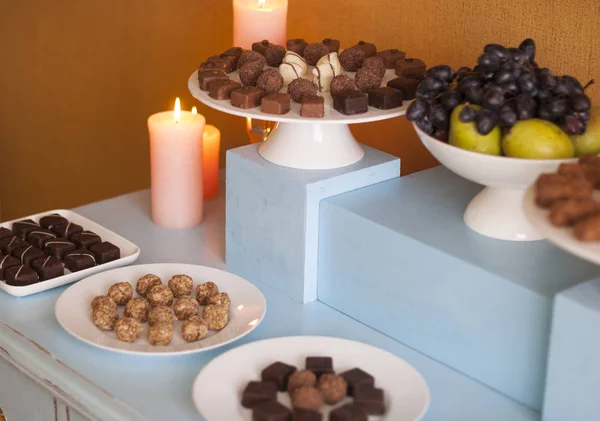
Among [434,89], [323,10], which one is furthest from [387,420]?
[323,10]

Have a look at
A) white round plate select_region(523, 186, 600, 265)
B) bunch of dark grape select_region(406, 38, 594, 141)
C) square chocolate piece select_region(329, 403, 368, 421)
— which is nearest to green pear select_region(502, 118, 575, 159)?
bunch of dark grape select_region(406, 38, 594, 141)

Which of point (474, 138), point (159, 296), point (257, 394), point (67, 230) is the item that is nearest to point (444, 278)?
point (474, 138)

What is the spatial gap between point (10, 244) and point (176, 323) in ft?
1.12

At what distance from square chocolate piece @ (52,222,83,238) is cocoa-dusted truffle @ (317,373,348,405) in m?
0.58

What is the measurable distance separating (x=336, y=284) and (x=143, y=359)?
288 mm

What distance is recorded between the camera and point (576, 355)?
0.92 metres

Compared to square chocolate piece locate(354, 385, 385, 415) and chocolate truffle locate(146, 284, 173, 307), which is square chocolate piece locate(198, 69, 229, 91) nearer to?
chocolate truffle locate(146, 284, 173, 307)

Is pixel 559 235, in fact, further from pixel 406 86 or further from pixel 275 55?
pixel 275 55

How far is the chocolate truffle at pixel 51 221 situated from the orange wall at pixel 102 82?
616mm

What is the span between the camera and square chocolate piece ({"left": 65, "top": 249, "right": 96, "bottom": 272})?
1.31 m

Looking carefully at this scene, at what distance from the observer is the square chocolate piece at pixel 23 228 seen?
140 cm

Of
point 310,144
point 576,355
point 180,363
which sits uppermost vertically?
point 310,144

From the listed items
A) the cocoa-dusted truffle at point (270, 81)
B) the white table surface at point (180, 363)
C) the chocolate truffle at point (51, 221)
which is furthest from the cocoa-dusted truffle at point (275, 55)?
the chocolate truffle at point (51, 221)

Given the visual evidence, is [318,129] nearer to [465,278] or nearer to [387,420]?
[465,278]
